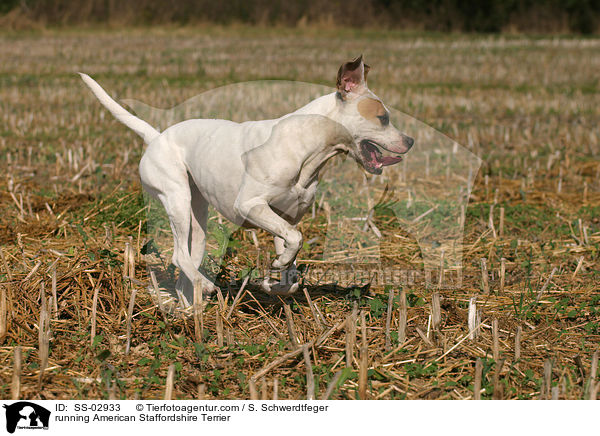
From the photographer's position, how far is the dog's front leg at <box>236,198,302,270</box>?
152 inches

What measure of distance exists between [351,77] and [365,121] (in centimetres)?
24

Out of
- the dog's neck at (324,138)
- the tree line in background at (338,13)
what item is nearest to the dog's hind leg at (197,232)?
the dog's neck at (324,138)

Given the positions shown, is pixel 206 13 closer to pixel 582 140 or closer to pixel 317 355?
pixel 582 140

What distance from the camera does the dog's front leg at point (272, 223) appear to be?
12.7ft

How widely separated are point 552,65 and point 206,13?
1851cm

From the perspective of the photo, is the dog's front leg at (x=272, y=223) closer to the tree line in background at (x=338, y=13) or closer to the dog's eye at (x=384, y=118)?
the dog's eye at (x=384, y=118)

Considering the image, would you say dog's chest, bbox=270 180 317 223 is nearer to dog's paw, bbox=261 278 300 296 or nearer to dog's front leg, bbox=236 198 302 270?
dog's front leg, bbox=236 198 302 270

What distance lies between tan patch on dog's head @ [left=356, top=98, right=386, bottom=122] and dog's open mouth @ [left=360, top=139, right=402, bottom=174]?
0.44 ft

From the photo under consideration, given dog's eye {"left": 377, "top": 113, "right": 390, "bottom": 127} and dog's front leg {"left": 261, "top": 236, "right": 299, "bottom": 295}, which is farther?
dog's front leg {"left": 261, "top": 236, "right": 299, "bottom": 295}
